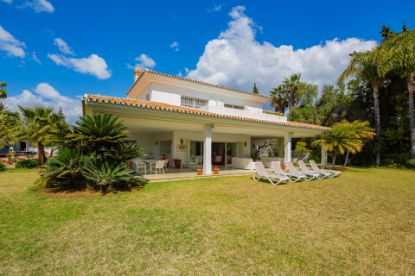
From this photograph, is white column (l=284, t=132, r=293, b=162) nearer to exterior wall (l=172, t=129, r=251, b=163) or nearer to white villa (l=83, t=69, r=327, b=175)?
white villa (l=83, t=69, r=327, b=175)

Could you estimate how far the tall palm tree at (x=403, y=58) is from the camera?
16719 millimetres

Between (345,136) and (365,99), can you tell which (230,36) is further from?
(365,99)

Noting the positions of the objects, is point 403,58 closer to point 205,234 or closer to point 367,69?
point 367,69

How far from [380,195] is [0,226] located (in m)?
12.7

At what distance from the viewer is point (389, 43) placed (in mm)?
18141

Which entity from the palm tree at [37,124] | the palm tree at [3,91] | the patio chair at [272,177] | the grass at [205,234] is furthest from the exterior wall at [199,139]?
the palm tree at [3,91]

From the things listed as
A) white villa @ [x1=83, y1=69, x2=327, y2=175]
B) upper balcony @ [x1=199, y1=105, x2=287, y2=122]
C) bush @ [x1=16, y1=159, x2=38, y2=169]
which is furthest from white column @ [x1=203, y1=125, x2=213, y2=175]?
bush @ [x1=16, y1=159, x2=38, y2=169]

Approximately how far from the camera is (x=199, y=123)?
1258 cm

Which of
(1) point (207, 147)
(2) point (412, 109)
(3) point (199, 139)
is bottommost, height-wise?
(1) point (207, 147)

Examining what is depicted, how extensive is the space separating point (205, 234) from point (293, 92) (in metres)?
35.2

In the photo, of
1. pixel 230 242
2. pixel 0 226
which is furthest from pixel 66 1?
pixel 230 242

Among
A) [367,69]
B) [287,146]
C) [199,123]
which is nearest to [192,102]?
[199,123]

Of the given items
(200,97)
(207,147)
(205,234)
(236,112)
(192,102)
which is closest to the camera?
(205,234)

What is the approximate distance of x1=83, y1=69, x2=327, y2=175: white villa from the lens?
12.3 metres
